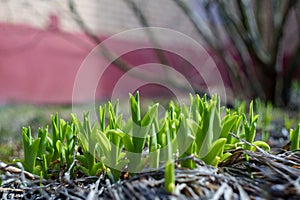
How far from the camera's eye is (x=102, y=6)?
780cm

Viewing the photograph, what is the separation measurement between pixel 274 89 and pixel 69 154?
12.4ft

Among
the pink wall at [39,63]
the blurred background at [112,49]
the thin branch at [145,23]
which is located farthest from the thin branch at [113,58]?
the pink wall at [39,63]

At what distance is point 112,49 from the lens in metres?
7.79

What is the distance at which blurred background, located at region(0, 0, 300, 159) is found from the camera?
4.10 metres

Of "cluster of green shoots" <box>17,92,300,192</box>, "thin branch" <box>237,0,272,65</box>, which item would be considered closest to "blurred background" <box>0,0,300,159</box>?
"thin branch" <box>237,0,272,65</box>

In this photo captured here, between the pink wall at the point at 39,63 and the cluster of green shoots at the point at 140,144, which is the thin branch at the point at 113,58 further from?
the cluster of green shoots at the point at 140,144

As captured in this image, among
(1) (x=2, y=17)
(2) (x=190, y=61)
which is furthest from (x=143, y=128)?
(2) (x=190, y=61)

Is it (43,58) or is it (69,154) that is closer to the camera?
(69,154)

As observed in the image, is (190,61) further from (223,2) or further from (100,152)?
(100,152)

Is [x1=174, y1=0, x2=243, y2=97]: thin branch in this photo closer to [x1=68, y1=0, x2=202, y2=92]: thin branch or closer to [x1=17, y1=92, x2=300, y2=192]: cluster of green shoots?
[x1=68, y1=0, x2=202, y2=92]: thin branch

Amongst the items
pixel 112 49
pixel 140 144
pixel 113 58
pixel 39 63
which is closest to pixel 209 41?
pixel 113 58

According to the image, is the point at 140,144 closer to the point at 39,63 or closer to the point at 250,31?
the point at 250,31

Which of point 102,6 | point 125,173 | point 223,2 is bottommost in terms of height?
point 125,173

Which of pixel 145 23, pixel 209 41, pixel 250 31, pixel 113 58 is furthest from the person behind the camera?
pixel 113 58
